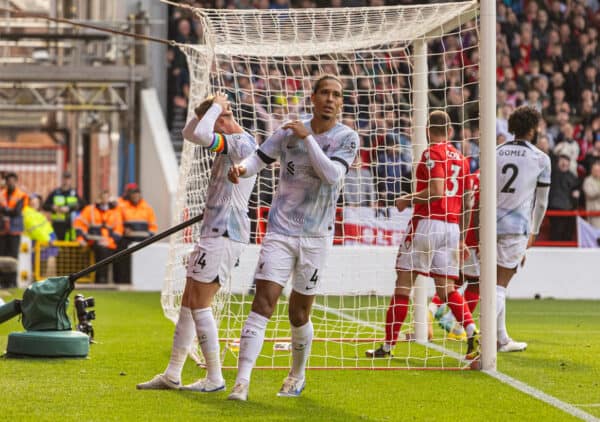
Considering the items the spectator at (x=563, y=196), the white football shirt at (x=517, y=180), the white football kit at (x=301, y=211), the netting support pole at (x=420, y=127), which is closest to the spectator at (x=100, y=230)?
the spectator at (x=563, y=196)

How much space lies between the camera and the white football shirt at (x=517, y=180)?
10117mm

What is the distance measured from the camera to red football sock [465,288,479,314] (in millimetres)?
9789

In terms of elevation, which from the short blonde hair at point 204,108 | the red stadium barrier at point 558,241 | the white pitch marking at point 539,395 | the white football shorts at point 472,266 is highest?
the short blonde hair at point 204,108

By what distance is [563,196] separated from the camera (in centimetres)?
1969

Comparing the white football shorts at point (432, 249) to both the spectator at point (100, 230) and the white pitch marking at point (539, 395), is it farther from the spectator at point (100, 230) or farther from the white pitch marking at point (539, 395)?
the spectator at point (100, 230)

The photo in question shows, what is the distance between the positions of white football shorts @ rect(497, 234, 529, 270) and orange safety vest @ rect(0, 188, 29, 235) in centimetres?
1185

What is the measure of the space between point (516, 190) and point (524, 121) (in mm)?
573

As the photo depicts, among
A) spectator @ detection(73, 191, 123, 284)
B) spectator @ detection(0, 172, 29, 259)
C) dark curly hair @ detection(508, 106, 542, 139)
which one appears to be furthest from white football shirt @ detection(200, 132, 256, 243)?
spectator @ detection(0, 172, 29, 259)

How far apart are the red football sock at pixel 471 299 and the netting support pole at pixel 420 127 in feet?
2.67

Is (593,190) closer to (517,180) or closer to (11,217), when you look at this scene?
(11,217)

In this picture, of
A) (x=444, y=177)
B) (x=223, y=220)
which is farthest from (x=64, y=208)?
(x=223, y=220)

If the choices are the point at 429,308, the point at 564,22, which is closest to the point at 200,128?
the point at 429,308

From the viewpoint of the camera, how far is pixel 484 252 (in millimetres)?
8781

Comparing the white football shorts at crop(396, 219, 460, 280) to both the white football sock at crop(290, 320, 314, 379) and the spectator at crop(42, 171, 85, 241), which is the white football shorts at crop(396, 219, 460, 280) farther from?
the spectator at crop(42, 171, 85, 241)
